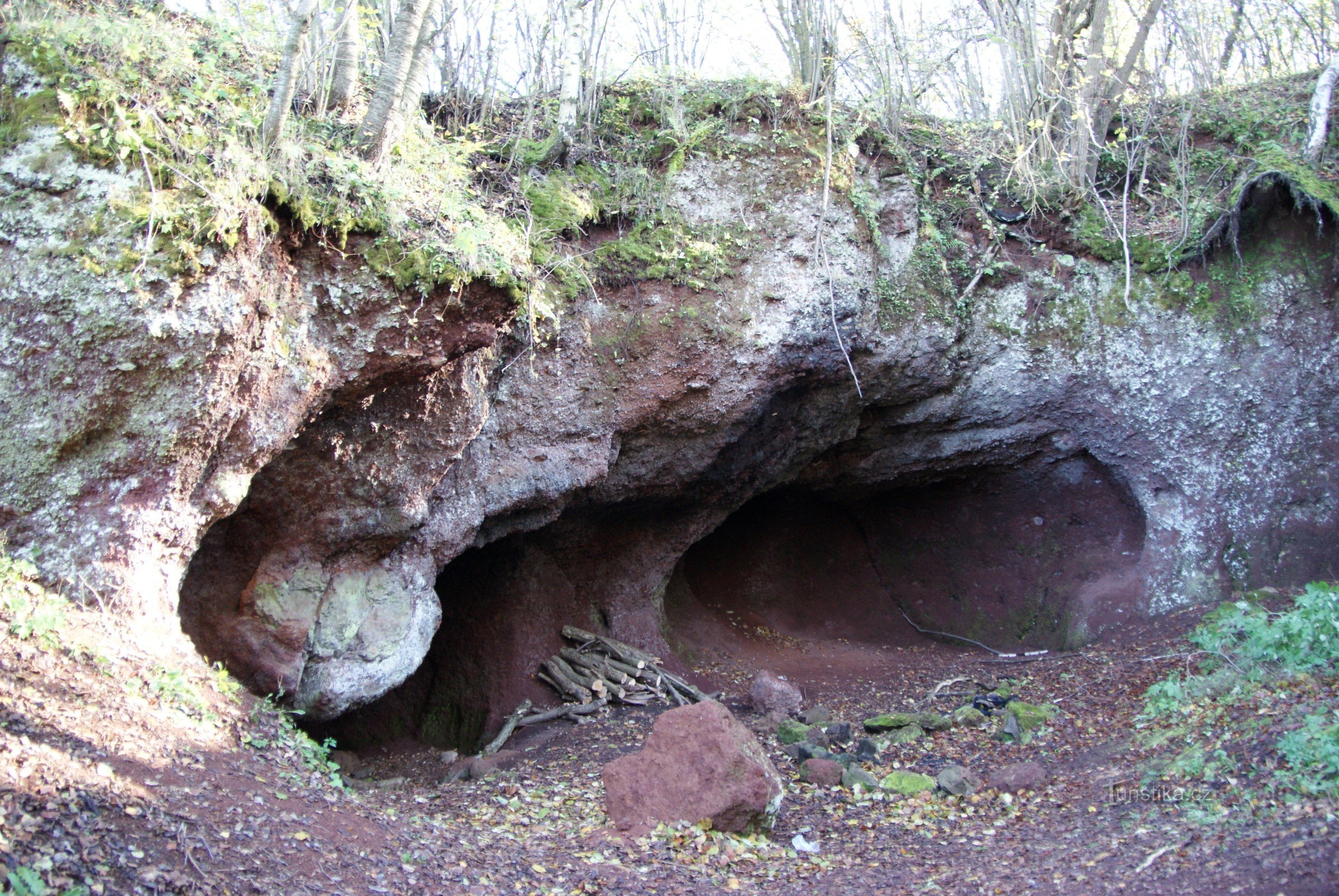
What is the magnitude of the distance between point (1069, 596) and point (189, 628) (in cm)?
780

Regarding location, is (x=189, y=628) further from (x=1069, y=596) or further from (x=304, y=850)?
(x=1069, y=596)

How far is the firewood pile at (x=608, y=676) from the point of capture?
7.32 metres

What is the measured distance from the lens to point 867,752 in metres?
6.02

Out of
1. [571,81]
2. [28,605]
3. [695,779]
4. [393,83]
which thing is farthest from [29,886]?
[571,81]

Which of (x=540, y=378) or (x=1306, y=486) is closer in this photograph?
(x=540, y=378)

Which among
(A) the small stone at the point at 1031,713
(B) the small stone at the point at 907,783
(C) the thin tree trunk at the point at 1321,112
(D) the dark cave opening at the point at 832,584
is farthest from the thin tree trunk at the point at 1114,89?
(B) the small stone at the point at 907,783

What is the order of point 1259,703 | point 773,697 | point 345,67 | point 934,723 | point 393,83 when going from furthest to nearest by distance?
point 773,697 < point 934,723 < point 345,67 < point 393,83 < point 1259,703

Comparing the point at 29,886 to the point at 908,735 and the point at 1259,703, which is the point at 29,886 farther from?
the point at 1259,703

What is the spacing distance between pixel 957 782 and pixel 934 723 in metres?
1.28

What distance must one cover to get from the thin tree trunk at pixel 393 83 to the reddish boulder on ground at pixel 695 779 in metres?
3.78

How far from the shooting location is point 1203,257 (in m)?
8.16

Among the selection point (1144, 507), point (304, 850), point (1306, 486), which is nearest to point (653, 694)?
point (304, 850)

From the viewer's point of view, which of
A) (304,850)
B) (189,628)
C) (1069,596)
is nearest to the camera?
(304,850)

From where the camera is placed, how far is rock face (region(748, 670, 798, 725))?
7043 millimetres
